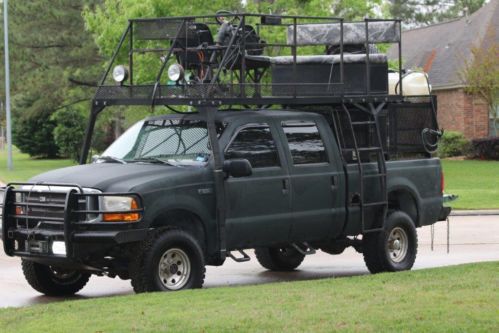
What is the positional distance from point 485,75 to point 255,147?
1426 inches

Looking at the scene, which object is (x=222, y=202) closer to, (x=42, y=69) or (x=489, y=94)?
(x=489, y=94)

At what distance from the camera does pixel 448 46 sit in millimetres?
54156

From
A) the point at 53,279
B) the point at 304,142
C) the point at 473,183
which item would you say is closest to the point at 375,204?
the point at 304,142

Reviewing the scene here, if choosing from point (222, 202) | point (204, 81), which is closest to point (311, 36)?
point (204, 81)

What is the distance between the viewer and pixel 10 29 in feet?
176

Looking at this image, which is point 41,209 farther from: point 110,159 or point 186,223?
point 186,223

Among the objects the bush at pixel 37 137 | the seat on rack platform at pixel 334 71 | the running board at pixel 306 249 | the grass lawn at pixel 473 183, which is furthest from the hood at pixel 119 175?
the bush at pixel 37 137

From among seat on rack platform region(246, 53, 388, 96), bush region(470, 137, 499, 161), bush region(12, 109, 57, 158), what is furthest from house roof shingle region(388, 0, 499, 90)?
seat on rack platform region(246, 53, 388, 96)

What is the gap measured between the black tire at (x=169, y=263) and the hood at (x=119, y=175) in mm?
529

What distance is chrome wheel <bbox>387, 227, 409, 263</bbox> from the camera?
45.5 feet

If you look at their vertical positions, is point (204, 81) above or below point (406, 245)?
above

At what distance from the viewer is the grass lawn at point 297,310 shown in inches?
334

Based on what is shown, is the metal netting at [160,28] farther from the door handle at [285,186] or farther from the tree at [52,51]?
the tree at [52,51]

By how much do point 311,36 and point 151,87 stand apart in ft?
11.0
